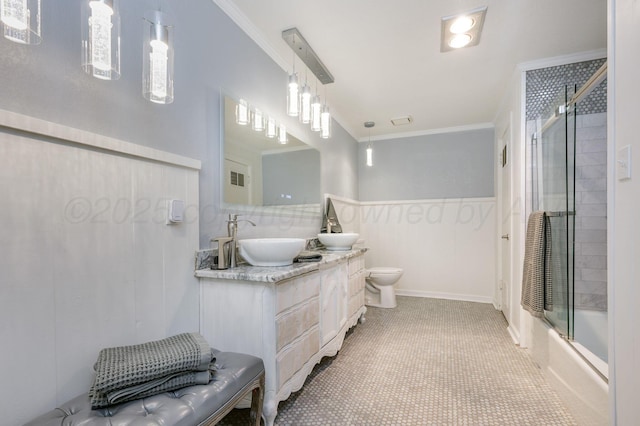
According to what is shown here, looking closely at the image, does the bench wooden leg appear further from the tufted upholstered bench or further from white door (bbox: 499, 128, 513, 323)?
white door (bbox: 499, 128, 513, 323)

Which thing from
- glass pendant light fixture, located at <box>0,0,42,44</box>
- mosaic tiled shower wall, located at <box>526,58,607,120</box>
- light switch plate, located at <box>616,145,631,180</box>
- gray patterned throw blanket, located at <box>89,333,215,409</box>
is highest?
mosaic tiled shower wall, located at <box>526,58,607,120</box>

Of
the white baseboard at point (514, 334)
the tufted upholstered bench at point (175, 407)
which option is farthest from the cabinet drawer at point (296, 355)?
the white baseboard at point (514, 334)

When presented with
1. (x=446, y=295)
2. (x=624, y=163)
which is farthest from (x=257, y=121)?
(x=446, y=295)

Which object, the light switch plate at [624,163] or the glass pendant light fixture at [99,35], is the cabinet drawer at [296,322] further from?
the light switch plate at [624,163]

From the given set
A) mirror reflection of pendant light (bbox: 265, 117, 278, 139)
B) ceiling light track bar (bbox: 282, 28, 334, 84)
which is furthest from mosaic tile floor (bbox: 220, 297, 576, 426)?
ceiling light track bar (bbox: 282, 28, 334, 84)

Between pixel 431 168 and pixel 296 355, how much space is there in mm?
3275

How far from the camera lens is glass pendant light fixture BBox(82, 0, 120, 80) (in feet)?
3.16

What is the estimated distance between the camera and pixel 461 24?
6.28 ft

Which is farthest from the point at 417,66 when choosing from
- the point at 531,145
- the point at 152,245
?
the point at 152,245

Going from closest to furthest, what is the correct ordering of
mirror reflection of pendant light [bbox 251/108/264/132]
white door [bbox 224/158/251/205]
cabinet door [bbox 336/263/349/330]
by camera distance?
white door [bbox 224/158/251/205] → mirror reflection of pendant light [bbox 251/108/264/132] → cabinet door [bbox 336/263/349/330]

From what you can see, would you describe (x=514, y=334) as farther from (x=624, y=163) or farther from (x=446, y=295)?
(x=624, y=163)

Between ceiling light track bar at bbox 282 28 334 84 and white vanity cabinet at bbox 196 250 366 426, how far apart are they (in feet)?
5.01

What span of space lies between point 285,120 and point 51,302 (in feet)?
6.03

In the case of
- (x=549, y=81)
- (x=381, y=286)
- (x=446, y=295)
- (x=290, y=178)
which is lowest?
(x=446, y=295)
